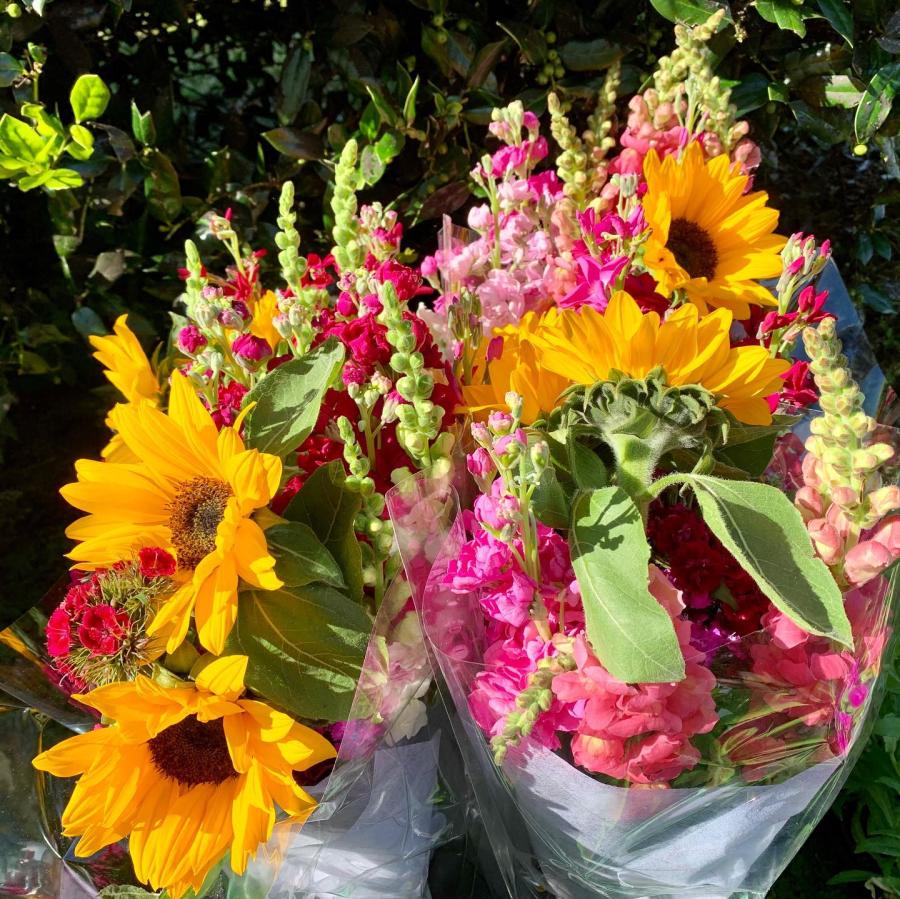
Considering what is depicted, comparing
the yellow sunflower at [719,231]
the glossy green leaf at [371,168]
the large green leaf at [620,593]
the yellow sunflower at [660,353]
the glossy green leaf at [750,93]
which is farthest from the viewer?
the glossy green leaf at [750,93]

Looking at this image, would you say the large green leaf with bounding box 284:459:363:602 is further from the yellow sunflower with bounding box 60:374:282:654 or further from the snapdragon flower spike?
the snapdragon flower spike

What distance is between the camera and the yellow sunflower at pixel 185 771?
0.71 metres

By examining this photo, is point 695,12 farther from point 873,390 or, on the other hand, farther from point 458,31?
point 873,390

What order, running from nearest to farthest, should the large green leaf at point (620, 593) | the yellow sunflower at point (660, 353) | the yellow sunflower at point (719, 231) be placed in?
the large green leaf at point (620, 593) < the yellow sunflower at point (660, 353) < the yellow sunflower at point (719, 231)

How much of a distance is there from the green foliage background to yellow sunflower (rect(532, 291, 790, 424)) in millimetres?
552

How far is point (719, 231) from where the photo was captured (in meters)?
0.98

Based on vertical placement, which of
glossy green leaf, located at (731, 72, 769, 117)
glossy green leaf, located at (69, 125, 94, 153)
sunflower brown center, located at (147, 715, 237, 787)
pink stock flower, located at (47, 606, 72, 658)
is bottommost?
sunflower brown center, located at (147, 715, 237, 787)

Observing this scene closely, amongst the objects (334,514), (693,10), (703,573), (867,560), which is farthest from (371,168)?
(867,560)

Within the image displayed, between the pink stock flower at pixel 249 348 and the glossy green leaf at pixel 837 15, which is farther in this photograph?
the glossy green leaf at pixel 837 15

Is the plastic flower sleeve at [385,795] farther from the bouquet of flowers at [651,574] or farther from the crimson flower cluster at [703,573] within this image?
the crimson flower cluster at [703,573]

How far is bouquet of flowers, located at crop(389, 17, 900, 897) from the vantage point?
0.67 meters

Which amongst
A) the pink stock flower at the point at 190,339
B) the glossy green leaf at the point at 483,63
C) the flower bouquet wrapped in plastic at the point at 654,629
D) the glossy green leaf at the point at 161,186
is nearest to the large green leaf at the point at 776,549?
the flower bouquet wrapped in plastic at the point at 654,629

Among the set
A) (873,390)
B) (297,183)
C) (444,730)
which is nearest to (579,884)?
(444,730)

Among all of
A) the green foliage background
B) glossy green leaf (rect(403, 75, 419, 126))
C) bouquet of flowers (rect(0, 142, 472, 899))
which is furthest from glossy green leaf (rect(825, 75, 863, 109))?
bouquet of flowers (rect(0, 142, 472, 899))
